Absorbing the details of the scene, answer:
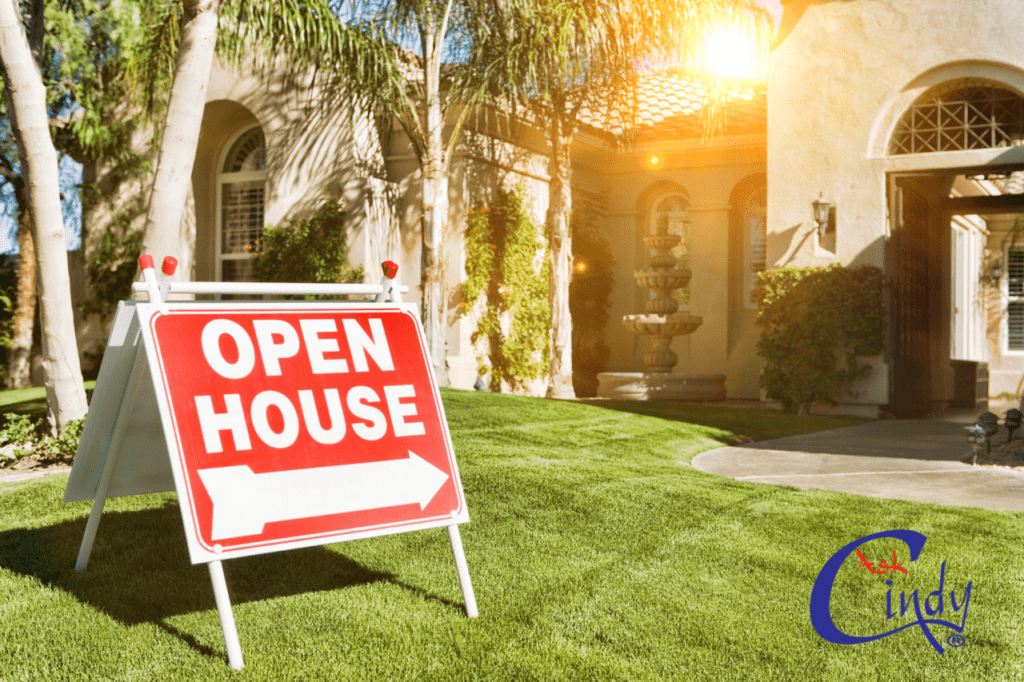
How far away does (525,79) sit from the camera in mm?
11953

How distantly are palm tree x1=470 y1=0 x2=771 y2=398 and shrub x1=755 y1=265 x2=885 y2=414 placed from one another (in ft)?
9.56

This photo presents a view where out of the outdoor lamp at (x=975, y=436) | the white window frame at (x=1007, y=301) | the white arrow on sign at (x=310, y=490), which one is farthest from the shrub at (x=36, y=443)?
the white window frame at (x=1007, y=301)

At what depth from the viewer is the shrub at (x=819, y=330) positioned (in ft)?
40.3

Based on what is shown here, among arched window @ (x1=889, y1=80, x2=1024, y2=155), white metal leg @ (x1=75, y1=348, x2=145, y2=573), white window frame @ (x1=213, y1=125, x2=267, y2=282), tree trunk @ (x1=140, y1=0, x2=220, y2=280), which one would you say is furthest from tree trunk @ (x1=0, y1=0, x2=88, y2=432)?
arched window @ (x1=889, y1=80, x2=1024, y2=155)

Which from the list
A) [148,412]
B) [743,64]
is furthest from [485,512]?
[743,64]

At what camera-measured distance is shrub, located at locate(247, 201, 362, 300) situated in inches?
525

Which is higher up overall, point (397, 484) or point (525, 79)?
point (525, 79)

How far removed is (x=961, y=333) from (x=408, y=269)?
12800mm

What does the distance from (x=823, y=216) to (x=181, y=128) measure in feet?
30.3

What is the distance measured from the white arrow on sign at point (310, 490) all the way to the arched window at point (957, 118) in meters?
11.4

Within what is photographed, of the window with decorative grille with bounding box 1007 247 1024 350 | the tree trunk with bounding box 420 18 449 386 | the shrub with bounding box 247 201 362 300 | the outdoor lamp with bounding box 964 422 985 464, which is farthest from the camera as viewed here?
the window with decorative grille with bounding box 1007 247 1024 350

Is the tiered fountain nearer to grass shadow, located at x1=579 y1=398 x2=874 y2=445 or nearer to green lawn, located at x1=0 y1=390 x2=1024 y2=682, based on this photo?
grass shadow, located at x1=579 y1=398 x2=874 y2=445

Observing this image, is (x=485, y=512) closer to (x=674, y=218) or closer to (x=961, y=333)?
(x=674, y=218)

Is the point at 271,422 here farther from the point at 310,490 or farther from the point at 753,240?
the point at 753,240
